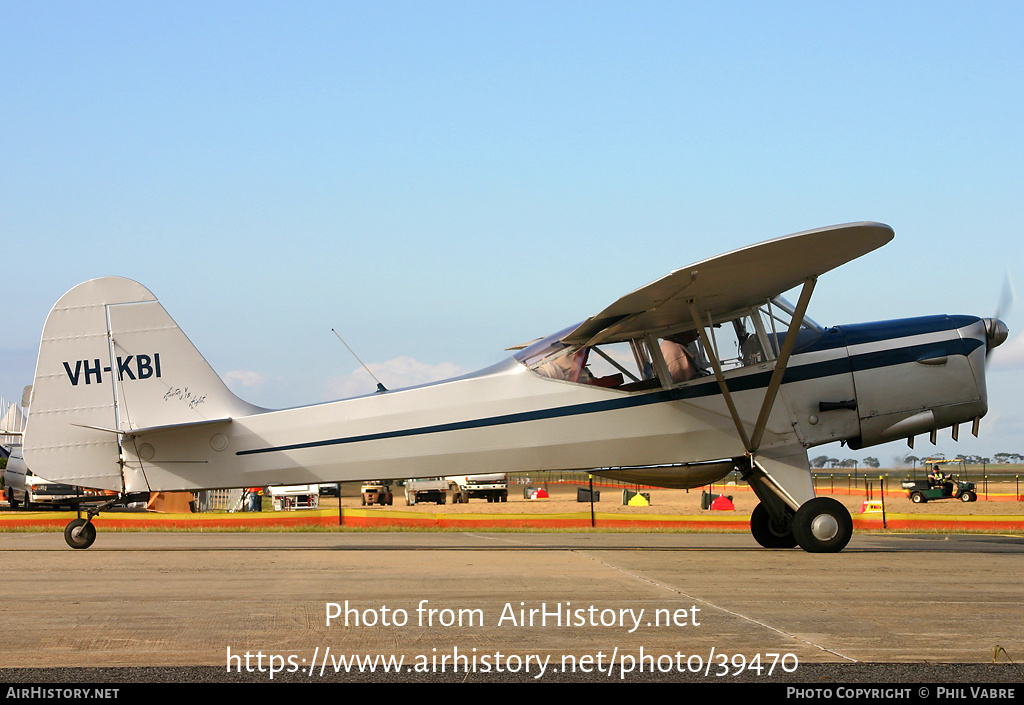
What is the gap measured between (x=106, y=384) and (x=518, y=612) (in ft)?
22.1

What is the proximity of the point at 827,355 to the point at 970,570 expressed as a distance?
9.54 feet

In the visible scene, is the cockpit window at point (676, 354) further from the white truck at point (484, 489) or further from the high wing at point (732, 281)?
the white truck at point (484, 489)

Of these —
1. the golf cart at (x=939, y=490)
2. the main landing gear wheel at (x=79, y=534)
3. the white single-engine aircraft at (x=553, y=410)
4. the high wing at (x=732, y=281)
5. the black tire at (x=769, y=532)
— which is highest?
the high wing at (x=732, y=281)

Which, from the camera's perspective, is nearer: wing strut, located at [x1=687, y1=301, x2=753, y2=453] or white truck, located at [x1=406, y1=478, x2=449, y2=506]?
Result: wing strut, located at [x1=687, y1=301, x2=753, y2=453]

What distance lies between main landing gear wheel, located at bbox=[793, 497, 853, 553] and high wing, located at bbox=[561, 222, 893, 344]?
244cm

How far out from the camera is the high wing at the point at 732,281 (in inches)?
325

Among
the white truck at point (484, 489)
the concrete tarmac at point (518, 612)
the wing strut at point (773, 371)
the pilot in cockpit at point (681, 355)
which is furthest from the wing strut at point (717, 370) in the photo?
the white truck at point (484, 489)

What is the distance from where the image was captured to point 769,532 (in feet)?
35.1

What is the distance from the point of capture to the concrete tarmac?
426 centimetres

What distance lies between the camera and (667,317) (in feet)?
32.1

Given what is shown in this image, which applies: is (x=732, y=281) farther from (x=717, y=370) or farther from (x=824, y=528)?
(x=824, y=528)

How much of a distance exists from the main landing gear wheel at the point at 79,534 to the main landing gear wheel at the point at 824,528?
864cm

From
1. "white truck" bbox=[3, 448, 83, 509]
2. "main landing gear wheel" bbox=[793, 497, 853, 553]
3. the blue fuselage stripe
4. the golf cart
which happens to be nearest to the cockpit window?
the blue fuselage stripe

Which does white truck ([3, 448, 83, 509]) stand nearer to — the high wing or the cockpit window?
the cockpit window
